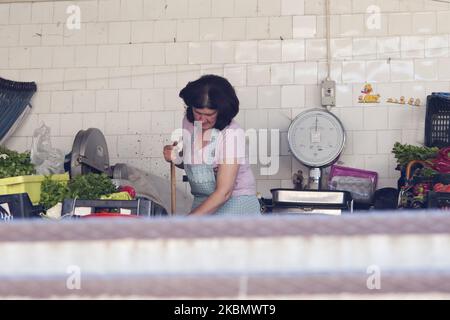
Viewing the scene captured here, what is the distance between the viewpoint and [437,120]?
4.93 metres

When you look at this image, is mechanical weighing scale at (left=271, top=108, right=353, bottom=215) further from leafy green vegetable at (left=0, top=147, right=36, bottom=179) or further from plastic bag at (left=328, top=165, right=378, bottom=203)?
leafy green vegetable at (left=0, top=147, right=36, bottom=179)

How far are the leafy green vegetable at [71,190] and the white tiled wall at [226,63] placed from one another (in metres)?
1.41

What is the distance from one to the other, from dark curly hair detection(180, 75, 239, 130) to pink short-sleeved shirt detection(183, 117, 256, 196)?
5 centimetres

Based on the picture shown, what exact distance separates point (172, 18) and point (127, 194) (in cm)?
184

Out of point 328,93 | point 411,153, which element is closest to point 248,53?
point 328,93

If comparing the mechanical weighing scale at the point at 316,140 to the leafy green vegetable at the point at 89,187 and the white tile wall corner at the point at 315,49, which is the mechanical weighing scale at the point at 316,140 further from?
the leafy green vegetable at the point at 89,187

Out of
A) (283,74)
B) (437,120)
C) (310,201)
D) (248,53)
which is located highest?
(248,53)

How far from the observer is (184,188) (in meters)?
5.44

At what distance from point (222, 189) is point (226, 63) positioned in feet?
7.07

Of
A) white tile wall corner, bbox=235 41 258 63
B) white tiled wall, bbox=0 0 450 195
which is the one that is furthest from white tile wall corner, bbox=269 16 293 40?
white tile wall corner, bbox=235 41 258 63

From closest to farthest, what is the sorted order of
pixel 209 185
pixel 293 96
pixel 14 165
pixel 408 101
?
1. pixel 209 185
2. pixel 14 165
3. pixel 408 101
4. pixel 293 96

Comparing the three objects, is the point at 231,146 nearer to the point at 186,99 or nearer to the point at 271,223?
the point at 186,99

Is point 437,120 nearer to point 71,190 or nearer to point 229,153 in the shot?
point 229,153

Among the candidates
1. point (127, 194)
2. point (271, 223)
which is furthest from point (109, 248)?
point (127, 194)
